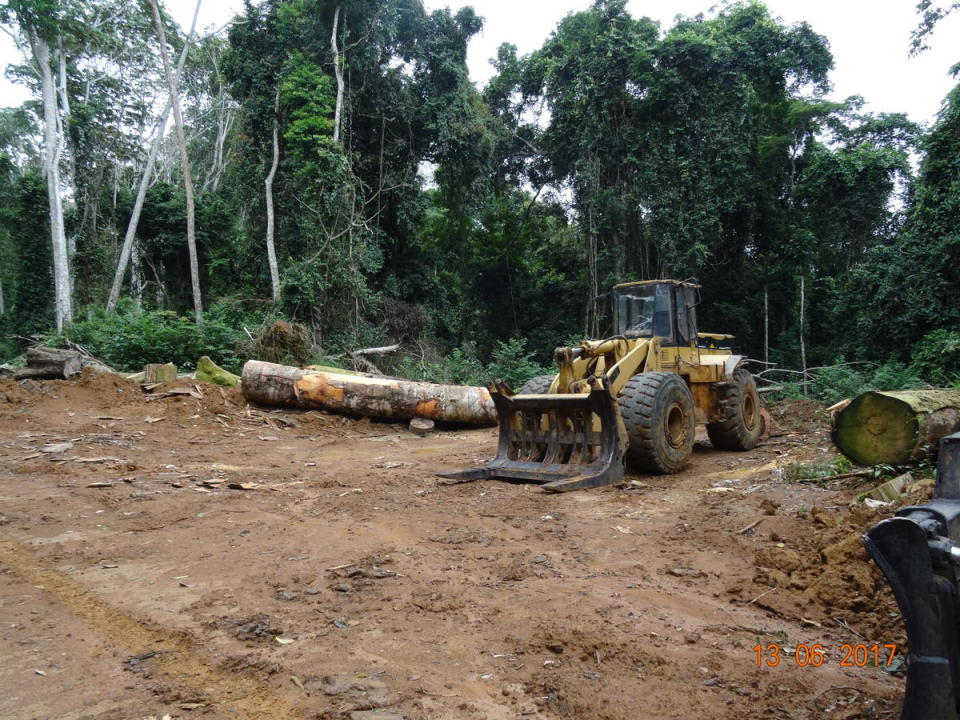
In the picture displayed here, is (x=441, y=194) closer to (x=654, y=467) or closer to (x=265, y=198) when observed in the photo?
(x=265, y=198)

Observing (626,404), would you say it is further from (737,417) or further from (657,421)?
(737,417)

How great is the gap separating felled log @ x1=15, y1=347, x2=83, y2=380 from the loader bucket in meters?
9.72

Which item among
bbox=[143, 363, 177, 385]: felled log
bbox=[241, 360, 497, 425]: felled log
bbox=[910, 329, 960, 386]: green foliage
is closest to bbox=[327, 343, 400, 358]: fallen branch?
bbox=[143, 363, 177, 385]: felled log

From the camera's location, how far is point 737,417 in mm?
9320

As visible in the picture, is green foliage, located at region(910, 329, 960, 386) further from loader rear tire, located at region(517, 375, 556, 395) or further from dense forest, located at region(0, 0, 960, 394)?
loader rear tire, located at region(517, 375, 556, 395)

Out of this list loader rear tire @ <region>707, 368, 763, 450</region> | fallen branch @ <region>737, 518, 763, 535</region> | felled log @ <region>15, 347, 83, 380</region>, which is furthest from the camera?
felled log @ <region>15, 347, 83, 380</region>

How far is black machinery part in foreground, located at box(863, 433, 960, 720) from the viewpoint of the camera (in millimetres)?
2104

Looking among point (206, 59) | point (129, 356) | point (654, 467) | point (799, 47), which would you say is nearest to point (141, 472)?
point (654, 467)

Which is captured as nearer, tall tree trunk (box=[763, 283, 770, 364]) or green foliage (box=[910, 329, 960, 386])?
green foliage (box=[910, 329, 960, 386])

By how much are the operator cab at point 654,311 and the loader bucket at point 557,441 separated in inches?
78.3

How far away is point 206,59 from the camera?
3088 cm

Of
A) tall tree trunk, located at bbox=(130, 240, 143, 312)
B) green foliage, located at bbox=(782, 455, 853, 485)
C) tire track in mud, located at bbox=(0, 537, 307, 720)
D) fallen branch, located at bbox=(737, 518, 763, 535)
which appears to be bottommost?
fallen branch, located at bbox=(737, 518, 763, 535)

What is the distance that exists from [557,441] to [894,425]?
339cm

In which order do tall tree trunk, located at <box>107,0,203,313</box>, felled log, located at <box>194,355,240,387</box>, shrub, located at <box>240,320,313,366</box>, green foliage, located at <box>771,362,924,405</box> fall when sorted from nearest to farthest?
green foliage, located at <box>771,362,924,405</box>
felled log, located at <box>194,355,240,387</box>
shrub, located at <box>240,320,313,366</box>
tall tree trunk, located at <box>107,0,203,313</box>
